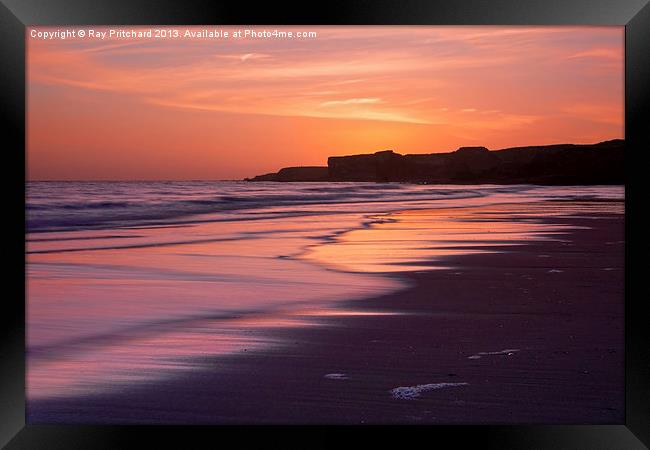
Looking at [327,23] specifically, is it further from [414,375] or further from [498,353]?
[498,353]

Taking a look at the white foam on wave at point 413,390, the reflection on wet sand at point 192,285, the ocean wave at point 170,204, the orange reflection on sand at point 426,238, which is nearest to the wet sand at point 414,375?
the white foam on wave at point 413,390

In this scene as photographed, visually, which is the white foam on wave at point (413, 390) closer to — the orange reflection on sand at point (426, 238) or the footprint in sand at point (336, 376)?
the footprint in sand at point (336, 376)

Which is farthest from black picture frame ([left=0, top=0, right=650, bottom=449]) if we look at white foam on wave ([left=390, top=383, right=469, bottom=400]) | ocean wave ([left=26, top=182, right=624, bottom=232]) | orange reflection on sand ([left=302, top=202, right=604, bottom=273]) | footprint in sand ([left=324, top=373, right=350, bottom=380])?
ocean wave ([left=26, top=182, right=624, bottom=232])

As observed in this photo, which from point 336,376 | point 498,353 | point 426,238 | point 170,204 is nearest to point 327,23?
point 336,376

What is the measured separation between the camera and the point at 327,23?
3465 mm

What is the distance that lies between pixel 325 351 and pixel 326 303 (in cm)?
115

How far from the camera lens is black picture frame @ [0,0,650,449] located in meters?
3.38

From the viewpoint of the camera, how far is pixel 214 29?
362 centimetres

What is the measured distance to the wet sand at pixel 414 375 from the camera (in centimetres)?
343

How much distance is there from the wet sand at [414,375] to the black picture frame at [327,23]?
6 cm

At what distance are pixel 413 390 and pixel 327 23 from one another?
1506 millimetres

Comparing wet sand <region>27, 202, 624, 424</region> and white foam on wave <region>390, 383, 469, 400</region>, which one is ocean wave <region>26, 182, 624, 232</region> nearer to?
wet sand <region>27, 202, 624, 424</region>

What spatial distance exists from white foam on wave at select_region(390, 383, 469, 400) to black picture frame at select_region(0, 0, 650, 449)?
266mm
